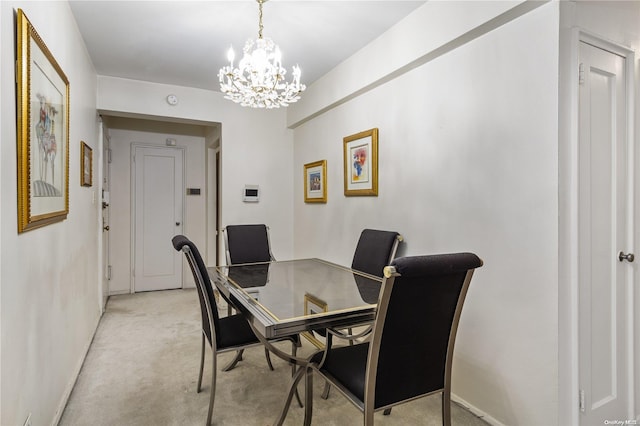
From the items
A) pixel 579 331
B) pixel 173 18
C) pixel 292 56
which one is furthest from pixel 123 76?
pixel 579 331

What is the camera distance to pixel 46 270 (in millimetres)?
1740

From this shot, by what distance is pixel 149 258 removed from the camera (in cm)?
500

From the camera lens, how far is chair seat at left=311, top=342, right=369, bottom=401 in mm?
1376

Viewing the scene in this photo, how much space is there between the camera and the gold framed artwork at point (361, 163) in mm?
2871

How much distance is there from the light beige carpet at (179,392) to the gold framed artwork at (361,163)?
1.47 m

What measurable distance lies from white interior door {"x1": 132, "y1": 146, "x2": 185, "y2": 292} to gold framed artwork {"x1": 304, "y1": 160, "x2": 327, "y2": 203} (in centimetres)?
222

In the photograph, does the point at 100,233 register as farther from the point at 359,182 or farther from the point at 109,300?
the point at 359,182

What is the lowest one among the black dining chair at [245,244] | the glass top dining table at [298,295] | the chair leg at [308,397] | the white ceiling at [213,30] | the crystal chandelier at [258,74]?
the chair leg at [308,397]

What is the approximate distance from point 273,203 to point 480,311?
113 inches

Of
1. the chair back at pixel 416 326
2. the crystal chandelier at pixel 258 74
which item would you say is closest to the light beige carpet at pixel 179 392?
the chair back at pixel 416 326

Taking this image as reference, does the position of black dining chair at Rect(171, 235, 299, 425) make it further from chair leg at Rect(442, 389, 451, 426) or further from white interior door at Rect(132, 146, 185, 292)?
white interior door at Rect(132, 146, 185, 292)

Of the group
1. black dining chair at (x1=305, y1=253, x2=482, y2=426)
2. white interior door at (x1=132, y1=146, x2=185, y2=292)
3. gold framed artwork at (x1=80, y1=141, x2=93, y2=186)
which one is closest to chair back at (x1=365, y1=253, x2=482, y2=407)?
black dining chair at (x1=305, y1=253, x2=482, y2=426)

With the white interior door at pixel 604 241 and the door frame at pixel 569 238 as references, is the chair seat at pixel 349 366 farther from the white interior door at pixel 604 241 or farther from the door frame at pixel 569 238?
the white interior door at pixel 604 241

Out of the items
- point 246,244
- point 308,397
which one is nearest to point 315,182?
point 246,244
